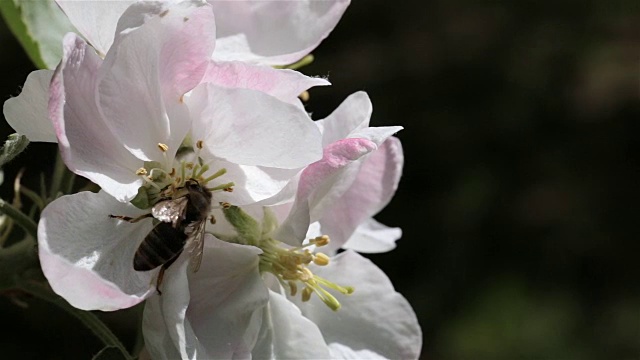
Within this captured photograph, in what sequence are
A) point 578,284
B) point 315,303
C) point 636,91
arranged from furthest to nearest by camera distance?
1. point 636,91
2. point 578,284
3. point 315,303

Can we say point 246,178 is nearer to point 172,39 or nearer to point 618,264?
point 172,39

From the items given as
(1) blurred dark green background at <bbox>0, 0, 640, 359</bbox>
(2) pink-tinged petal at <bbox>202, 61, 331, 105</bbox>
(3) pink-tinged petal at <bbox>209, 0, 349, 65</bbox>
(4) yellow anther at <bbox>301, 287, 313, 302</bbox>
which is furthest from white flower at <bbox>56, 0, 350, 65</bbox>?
(1) blurred dark green background at <bbox>0, 0, 640, 359</bbox>

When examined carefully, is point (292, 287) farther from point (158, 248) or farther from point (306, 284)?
point (158, 248)

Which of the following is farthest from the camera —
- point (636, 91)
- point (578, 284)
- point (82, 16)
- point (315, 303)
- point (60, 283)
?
point (636, 91)

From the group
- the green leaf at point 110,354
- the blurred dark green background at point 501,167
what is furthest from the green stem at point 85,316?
the blurred dark green background at point 501,167

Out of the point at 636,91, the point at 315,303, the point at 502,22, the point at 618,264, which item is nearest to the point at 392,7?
the point at 502,22

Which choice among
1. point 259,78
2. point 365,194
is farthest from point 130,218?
point 365,194
